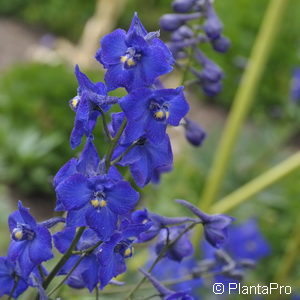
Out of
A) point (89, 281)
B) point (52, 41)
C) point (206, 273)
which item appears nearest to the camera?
point (89, 281)

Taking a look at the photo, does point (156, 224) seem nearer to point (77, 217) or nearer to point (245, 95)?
point (77, 217)

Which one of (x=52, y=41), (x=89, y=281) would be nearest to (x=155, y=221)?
(x=89, y=281)

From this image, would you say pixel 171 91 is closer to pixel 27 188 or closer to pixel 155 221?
pixel 155 221

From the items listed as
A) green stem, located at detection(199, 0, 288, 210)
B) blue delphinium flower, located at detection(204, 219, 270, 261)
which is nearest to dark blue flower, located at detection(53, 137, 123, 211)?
green stem, located at detection(199, 0, 288, 210)

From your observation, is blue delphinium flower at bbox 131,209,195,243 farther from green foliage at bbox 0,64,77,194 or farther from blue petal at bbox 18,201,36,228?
green foliage at bbox 0,64,77,194

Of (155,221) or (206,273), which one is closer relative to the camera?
(155,221)

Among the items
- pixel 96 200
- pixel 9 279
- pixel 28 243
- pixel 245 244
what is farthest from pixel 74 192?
pixel 245 244
